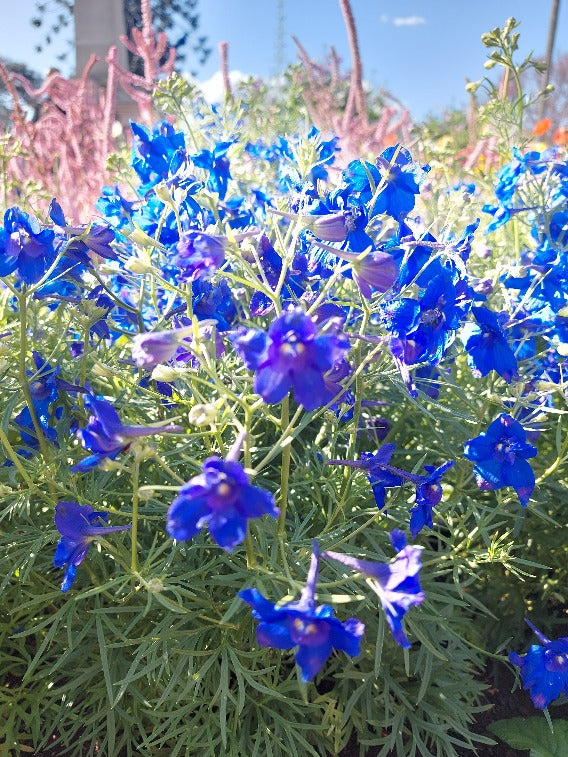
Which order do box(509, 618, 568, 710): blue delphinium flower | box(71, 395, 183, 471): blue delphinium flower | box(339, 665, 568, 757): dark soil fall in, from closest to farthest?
box(71, 395, 183, 471): blue delphinium flower → box(509, 618, 568, 710): blue delphinium flower → box(339, 665, 568, 757): dark soil

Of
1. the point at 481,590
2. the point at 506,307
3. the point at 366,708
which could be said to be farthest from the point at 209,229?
the point at 481,590

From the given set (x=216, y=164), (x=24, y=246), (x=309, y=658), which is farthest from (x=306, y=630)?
(x=216, y=164)

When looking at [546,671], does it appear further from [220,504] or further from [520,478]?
[220,504]

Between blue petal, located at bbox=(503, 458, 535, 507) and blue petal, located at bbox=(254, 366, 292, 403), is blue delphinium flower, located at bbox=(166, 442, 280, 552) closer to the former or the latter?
blue petal, located at bbox=(254, 366, 292, 403)

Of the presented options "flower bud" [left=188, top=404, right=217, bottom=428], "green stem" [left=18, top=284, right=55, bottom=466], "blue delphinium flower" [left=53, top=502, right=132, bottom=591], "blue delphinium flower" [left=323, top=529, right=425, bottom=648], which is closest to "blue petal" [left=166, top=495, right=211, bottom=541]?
"flower bud" [left=188, top=404, right=217, bottom=428]

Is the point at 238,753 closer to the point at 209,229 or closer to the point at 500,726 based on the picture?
the point at 500,726

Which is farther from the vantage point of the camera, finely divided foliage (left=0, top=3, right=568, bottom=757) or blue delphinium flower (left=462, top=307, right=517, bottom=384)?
blue delphinium flower (left=462, top=307, right=517, bottom=384)

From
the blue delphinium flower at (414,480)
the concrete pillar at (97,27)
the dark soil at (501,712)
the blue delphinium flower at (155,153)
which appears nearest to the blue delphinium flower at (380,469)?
the blue delphinium flower at (414,480)
